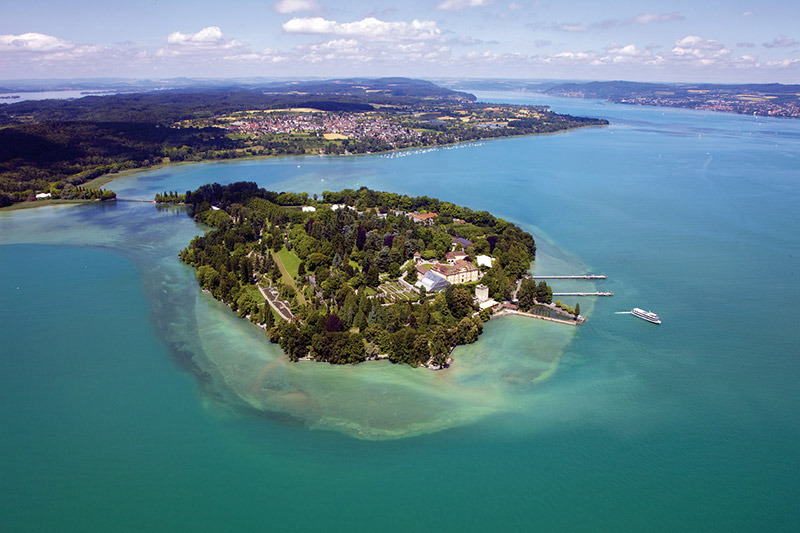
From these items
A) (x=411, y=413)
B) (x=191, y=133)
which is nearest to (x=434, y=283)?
(x=411, y=413)

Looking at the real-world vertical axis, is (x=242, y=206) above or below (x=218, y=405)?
above

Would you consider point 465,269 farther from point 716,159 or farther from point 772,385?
point 716,159

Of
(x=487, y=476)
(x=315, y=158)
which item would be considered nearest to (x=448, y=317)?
(x=487, y=476)

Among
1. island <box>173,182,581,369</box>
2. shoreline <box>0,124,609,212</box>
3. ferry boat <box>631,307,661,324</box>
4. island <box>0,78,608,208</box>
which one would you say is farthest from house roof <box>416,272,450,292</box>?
shoreline <box>0,124,609,212</box>

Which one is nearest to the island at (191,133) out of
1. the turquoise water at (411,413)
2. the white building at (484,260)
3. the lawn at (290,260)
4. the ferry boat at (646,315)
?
the lawn at (290,260)

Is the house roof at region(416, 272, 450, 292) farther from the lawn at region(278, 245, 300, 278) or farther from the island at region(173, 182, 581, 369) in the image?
the lawn at region(278, 245, 300, 278)

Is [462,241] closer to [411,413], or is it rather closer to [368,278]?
[368,278]
